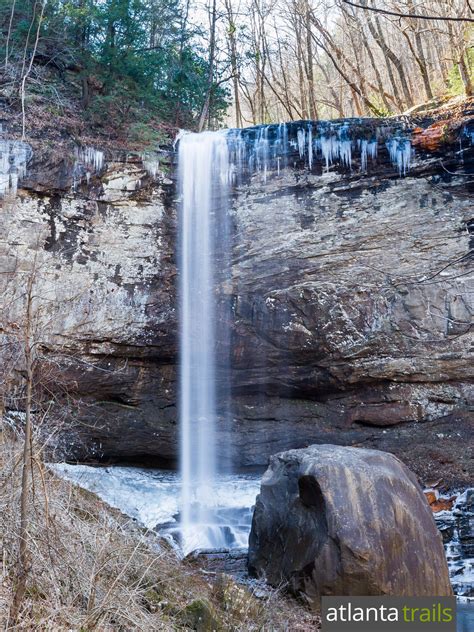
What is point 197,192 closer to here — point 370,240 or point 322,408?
point 370,240

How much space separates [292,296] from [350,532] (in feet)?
18.9

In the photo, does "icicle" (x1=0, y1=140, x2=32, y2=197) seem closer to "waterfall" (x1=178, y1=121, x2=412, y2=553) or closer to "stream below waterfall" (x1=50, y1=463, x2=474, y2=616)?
"waterfall" (x1=178, y1=121, x2=412, y2=553)

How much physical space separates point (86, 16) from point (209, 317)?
22.1ft

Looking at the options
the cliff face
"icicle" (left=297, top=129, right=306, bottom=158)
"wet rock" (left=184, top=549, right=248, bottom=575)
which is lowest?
"wet rock" (left=184, top=549, right=248, bottom=575)

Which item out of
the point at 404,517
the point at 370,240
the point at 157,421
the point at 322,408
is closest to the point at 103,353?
the point at 157,421

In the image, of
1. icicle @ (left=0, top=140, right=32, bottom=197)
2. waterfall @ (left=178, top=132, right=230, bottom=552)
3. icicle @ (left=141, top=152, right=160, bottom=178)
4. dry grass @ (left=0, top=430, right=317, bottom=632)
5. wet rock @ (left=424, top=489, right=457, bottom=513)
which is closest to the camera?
dry grass @ (left=0, top=430, right=317, bottom=632)

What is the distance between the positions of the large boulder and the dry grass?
47 centimetres

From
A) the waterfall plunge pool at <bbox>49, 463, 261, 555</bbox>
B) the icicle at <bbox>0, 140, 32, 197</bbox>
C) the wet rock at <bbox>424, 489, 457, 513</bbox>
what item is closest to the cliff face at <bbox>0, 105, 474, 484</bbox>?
the icicle at <bbox>0, 140, 32, 197</bbox>

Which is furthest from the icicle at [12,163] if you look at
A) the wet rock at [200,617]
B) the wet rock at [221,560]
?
the wet rock at [200,617]

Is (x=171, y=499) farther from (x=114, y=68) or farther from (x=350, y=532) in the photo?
(x=114, y=68)

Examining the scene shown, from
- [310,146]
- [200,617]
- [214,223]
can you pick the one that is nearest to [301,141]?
[310,146]

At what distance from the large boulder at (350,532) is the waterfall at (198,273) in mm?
4660

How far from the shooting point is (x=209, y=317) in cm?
1110

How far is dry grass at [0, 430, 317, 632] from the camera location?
3656 millimetres
